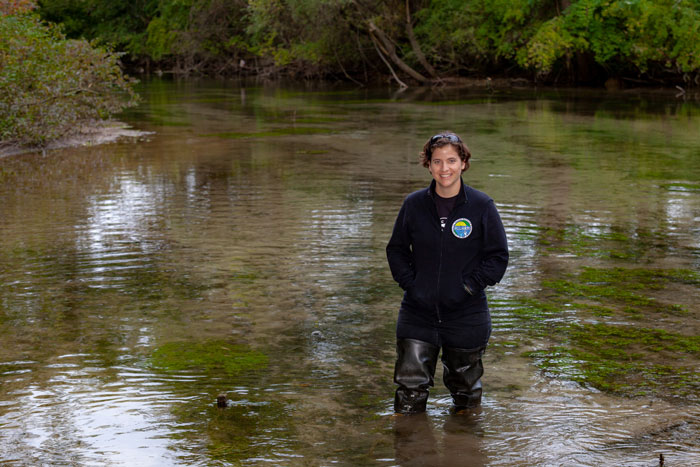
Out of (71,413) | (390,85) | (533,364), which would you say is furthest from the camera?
(390,85)

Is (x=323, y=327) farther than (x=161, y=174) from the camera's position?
No

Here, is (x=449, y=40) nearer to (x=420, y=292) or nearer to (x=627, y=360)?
(x=627, y=360)

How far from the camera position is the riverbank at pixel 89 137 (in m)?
17.8

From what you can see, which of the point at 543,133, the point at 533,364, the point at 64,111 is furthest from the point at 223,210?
the point at 543,133

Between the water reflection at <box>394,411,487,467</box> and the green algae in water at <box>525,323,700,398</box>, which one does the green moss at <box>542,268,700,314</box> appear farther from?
the water reflection at <box>394,411,487,467</box>

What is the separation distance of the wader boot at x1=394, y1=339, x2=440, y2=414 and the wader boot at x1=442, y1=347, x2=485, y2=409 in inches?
3.7

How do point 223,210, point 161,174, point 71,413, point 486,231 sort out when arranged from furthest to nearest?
point 161,174 < point 223,210 < point 71,413 < point 486,231

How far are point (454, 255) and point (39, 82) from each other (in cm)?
1537

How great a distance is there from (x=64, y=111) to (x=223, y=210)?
897 cm

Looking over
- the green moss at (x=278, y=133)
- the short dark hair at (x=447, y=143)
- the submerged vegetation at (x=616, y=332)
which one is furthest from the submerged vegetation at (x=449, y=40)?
the short dark hair at (x=447, y=143)

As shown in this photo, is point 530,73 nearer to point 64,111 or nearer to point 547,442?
point 64,111

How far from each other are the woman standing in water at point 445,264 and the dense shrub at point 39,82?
1412cm

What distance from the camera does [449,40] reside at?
3891 cm

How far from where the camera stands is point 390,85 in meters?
41.7
